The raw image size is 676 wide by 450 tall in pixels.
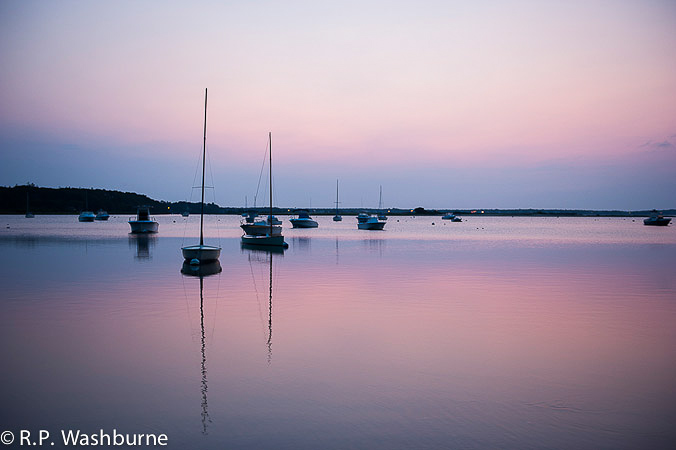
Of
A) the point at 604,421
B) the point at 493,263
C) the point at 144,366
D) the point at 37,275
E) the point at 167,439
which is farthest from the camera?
the point at 493,263

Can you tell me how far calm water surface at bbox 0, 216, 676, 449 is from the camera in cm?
696

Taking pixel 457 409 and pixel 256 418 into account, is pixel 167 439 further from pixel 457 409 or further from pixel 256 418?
pixel 457 409

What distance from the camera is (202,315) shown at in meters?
15.0

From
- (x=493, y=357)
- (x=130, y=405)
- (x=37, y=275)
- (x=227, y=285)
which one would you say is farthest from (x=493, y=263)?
(x=130, y=405)

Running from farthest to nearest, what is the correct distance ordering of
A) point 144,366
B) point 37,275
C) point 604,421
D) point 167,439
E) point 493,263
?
point 493,263, point 37,275, point 144,366, point 604,421, point 167,439

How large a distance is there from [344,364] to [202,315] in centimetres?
653

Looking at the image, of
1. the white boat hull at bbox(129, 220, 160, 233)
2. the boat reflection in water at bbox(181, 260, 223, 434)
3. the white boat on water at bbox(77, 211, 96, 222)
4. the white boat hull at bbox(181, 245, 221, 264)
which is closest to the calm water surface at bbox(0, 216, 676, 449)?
the boat reflection in water at bbox(181, 260, 223, 434)

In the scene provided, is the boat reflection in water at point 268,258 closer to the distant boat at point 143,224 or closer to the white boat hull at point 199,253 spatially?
the white boat hull at point 199,253

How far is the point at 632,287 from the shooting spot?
21.7m

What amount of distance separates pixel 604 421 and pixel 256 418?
16.4 feet

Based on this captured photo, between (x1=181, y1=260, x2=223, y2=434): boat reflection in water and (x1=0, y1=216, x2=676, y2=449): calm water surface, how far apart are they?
0.06m

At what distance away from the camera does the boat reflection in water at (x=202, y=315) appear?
296 inches

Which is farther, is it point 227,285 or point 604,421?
point 227,285

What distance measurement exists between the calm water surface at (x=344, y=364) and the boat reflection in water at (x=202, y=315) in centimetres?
6
